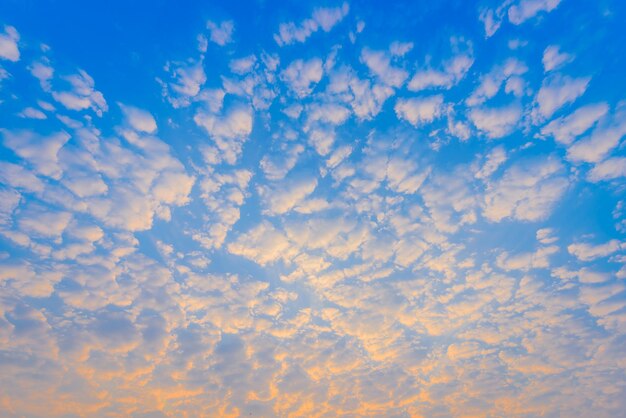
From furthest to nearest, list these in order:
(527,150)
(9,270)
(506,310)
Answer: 1. (506,310)
2. (9,270)
3. (527,150)

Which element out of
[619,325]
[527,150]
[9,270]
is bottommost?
[619,325]

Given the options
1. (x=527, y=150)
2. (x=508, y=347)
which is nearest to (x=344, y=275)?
(x=527, y=150)

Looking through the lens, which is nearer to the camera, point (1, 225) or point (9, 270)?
point (1, 225)

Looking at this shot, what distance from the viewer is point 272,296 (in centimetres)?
2248

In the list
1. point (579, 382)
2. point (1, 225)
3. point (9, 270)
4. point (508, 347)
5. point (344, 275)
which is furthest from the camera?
point (579, 382)

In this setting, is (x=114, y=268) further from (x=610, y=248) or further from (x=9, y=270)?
(x=610, y=248)

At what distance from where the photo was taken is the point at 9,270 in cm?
1939

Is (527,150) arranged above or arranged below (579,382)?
above

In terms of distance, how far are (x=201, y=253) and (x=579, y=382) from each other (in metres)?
36.3

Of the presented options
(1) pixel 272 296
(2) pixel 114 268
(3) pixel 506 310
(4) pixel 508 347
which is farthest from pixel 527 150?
(2) pixel 114 268

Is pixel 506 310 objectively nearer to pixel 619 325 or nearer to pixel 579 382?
pixel 619 325

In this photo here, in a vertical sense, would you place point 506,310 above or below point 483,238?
below

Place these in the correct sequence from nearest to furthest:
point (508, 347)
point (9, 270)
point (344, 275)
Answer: point (9, 270) < point (344, 275) < point (508, 347)

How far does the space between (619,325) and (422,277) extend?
17358 millimetres
